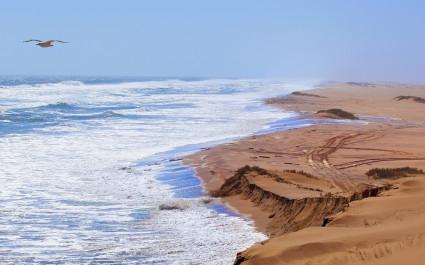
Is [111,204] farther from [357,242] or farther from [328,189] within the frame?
[357,242]

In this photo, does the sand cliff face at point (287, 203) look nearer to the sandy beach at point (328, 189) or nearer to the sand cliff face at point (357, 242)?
the sandy beach at point (328, 189)

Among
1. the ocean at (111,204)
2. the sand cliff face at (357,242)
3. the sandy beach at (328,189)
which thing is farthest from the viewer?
the ocean at (111,204)

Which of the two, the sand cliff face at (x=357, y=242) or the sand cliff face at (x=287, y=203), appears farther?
the sand cliff face at (x=287, y=203)

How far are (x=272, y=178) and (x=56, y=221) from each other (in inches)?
144

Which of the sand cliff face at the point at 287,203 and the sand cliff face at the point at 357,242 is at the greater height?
the sand cliff face at the point at 357,242

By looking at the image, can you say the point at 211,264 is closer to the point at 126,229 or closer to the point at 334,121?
the point at 126,229

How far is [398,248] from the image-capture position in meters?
4.48

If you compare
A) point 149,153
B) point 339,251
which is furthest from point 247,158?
point 339,251

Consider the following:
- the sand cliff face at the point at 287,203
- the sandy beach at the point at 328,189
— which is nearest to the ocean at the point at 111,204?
the sand cliff face at the point at 287,203

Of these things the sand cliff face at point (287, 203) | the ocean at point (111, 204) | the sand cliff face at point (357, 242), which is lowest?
the ocean at point (111, 204)

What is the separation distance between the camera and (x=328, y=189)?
907 cm

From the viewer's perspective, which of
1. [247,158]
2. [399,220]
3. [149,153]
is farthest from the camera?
[149,153]

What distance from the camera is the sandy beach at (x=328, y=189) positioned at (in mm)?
4602

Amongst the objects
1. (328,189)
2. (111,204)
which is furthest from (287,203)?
(111,204)
